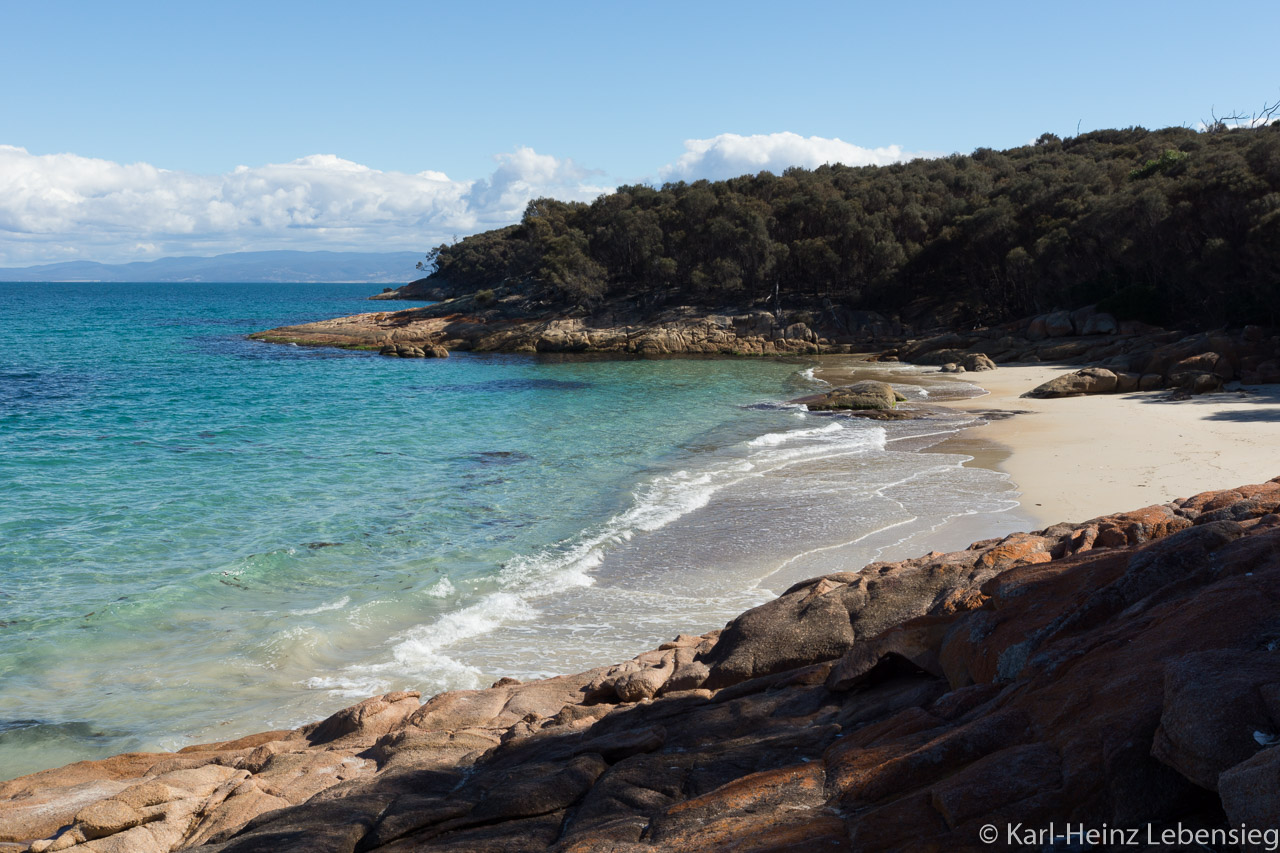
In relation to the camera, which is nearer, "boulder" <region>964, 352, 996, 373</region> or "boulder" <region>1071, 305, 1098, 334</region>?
"boulder" <region>964, 352, 996, 373</region>

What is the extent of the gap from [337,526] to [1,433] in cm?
1594

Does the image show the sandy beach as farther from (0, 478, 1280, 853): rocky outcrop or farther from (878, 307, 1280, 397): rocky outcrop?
(0, 478, 1280, 853): rocky outcrop

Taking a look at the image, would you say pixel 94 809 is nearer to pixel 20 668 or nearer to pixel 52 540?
pixel 20 668

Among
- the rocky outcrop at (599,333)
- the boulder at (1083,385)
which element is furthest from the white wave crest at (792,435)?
the rocky outcrop at (599,333)

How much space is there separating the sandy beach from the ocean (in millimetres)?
1181

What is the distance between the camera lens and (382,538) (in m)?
15.2

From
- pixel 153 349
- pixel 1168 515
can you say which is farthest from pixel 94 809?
pixel 153 349

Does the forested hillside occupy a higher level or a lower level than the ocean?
higher

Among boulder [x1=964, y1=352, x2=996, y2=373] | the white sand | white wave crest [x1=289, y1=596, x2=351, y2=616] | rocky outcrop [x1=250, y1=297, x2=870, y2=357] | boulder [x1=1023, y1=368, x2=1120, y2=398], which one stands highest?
rocky outcrop [x1=250, y1=297, x2=870, y2=357]

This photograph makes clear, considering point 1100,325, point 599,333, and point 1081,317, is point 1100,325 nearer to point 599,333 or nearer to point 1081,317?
point 1081,317

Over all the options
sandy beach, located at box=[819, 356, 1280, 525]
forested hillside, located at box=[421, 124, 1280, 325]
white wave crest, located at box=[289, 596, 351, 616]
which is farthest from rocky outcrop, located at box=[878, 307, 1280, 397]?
white wave crest, located at box=[289, 596, 351, 616]

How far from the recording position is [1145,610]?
4.86 meters

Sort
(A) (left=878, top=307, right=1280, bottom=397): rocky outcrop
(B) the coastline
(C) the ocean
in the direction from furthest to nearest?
(A) (left=878, top=307, right=1280, bottom=397): rocky outcrop < (C) the ocean < (B) the coastline

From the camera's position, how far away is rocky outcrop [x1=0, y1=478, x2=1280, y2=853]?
3283 mm
